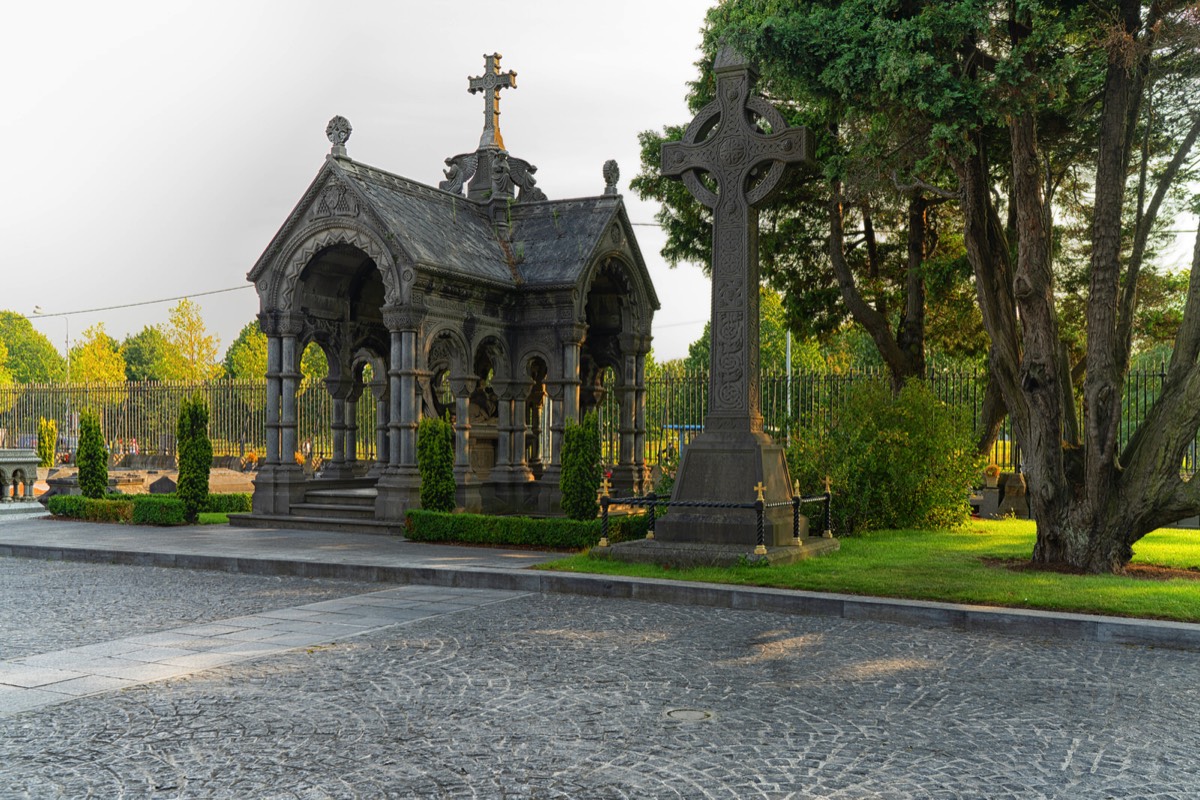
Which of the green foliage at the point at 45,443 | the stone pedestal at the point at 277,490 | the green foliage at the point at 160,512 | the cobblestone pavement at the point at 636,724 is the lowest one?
the cobblestone pavement at the point at 636,724

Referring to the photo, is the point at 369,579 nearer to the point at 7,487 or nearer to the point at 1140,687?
the point at 1140,687

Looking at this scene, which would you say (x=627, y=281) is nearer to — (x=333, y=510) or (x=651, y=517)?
(x=333, y=510)

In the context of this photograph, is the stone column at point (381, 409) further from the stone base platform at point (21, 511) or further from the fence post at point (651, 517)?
the fence post at point (651, 517)

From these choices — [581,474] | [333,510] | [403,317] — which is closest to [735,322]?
[581,474]

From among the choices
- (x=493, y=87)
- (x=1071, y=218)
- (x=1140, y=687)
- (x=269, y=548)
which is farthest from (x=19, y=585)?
(x=1071, y=218)

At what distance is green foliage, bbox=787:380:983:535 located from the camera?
1702 centimetres

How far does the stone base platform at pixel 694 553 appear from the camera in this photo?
12531 mm

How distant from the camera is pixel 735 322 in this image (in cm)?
1391

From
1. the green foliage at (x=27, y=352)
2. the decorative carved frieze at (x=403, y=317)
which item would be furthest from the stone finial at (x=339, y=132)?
the green foliage at (x=27, y=352)

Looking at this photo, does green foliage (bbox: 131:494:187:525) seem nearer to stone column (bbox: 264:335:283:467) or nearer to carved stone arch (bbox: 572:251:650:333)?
stone column (bbox: 264:335:283:467)

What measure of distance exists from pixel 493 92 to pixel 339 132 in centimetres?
452

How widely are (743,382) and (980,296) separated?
10.9 ft

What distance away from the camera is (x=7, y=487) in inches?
1084

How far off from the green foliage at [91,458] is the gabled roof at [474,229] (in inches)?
197
